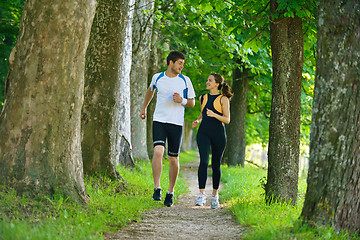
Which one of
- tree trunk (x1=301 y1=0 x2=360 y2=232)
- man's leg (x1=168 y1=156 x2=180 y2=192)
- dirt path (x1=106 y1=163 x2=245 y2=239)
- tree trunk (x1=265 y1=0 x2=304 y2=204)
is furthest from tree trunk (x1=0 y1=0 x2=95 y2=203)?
tree trunk (x1=265 y1=0 x2=304 y2=204)

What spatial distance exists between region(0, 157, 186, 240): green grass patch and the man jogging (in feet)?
2.21

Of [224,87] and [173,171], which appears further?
[224,87]

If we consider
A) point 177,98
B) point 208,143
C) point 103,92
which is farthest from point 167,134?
point 103,92

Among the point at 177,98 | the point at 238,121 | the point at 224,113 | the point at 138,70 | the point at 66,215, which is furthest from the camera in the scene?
the point at 238,121

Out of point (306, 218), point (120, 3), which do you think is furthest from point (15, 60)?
point (306, 218)

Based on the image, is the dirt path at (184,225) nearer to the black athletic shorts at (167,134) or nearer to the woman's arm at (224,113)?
the black athletic shorts at (167,134)

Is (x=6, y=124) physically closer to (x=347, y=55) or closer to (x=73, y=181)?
(x=73, y=181)

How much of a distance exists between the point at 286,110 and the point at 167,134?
2.00 meters

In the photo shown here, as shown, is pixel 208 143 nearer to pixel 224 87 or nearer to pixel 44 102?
pixel 224 87

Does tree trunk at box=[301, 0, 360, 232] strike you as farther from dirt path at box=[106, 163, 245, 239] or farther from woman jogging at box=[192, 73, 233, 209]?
woman jogging at box=[192, 73, 233, 209]

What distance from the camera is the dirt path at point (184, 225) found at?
5.19m

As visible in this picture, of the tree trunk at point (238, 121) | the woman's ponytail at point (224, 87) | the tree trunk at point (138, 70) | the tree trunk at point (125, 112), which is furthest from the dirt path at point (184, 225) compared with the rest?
the tree trunk at point (238, 121)

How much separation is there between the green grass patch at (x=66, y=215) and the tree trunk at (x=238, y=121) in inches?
417

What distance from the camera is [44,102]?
5320 millimetres
